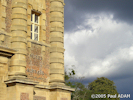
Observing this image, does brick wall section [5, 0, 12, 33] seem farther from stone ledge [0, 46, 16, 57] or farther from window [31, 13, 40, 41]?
window [31, 13, 40, 41]

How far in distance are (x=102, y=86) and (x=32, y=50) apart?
46710mm

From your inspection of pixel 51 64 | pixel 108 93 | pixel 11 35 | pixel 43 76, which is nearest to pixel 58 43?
pixel 51 64

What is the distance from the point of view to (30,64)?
16.4 m

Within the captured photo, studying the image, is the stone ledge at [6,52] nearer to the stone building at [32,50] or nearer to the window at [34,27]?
the stone building at [32,50]

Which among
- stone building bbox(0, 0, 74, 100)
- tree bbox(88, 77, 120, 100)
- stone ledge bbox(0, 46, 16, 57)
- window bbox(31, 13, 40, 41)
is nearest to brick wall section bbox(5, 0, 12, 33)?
stone building bbox(0, 0, 74, 100)

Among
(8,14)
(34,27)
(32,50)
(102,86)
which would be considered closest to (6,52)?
(32,50)

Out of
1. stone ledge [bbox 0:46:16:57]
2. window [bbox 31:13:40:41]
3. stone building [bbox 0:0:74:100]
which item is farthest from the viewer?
window [bbox 31:13:40:41]

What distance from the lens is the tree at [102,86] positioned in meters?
59.3

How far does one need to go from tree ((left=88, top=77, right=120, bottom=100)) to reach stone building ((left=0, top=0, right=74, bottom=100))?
4163 cm

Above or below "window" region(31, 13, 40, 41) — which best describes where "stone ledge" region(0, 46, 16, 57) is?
below

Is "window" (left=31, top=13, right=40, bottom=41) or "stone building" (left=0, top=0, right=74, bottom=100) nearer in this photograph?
"stone building" (left=0, top=0, right=74, bottom=100)

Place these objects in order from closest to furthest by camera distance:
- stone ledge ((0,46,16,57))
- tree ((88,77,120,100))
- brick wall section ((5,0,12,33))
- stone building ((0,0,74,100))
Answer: stone ledge ((0,46,16,57)), stone building ((0,0,74,100)), brick wall section ((5,0,12,33)), tree ((88,77,120,100))

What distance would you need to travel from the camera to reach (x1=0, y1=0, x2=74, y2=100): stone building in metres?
14.6

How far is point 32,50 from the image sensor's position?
16828 millimetres
